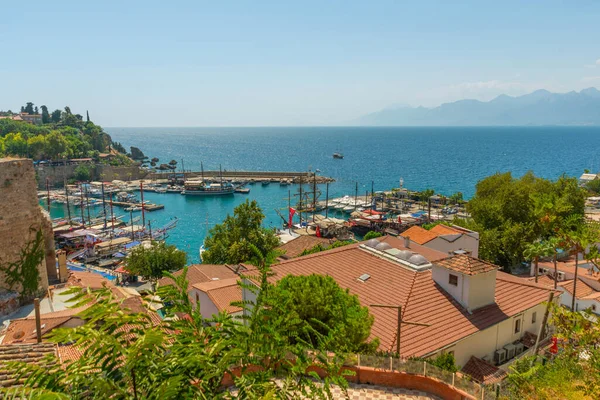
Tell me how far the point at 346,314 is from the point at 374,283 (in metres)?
9.71

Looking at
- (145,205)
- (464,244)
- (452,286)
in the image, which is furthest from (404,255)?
(145,205)

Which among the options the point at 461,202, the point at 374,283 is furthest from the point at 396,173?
the point at 374,283

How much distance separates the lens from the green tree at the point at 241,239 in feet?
107

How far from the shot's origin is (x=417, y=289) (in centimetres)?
1752

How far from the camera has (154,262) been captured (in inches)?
1393

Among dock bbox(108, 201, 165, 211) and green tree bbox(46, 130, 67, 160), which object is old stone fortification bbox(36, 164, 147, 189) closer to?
green tree bbox(46, 130, 67, 160)

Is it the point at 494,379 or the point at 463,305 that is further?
the point at 463,305

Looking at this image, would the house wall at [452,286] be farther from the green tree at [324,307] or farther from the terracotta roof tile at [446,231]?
the terracotta roof tile at [446,231]

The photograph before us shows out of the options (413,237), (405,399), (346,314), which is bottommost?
(413,237)

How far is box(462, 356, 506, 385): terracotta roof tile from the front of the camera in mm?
14758

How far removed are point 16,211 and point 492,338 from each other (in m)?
22.4

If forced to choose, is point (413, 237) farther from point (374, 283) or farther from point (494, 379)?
point (494, 379)

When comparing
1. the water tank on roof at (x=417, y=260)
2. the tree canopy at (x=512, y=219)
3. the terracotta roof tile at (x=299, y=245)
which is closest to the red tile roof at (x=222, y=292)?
the water tank on roof at (x=417, y=260)

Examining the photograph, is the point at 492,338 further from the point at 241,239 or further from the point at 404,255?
the point at 241,239
